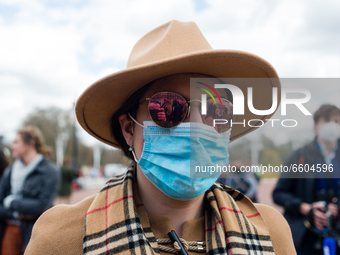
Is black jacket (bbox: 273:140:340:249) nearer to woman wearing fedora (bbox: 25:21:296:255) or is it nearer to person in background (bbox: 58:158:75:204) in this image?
woman wearing fedora (bbox: 25:21:296:255)

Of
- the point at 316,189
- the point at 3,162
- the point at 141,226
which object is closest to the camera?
the point at 141,226

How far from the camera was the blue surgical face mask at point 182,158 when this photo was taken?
167 centimetres

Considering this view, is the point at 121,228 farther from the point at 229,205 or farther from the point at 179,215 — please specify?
the point at 229,205

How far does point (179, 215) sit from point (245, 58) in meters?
0.97

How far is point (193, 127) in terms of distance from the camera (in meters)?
1.76

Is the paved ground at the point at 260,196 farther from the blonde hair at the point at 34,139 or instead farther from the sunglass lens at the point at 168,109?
the sunglass lens at the point at 168,109

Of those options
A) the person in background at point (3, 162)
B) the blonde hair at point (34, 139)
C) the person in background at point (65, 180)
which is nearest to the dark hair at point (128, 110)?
the blonde hair at point (34, 139)

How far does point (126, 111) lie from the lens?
77.8 inches

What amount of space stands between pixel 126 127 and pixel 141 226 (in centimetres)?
66

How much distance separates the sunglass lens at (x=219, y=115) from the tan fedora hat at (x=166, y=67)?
0.19 meters

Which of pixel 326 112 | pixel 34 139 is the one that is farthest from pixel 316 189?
pixel 34 139

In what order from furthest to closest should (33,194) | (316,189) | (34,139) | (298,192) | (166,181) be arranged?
(34,139) < (33,194) < (298,192) < (316,189) < (166,181)

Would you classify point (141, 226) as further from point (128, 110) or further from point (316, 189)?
point (316, 189)

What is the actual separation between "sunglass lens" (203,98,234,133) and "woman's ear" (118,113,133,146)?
0.49m
